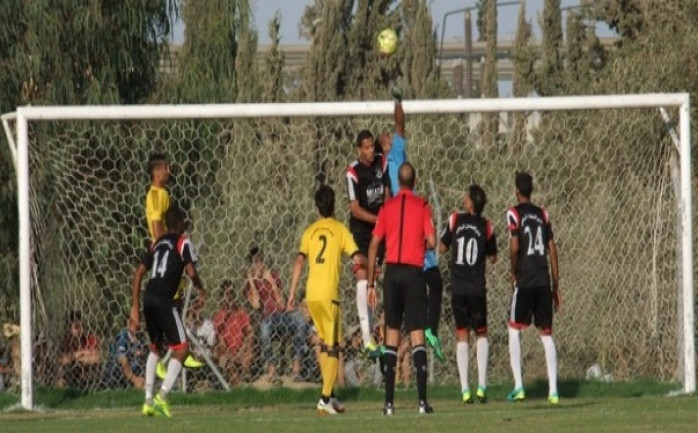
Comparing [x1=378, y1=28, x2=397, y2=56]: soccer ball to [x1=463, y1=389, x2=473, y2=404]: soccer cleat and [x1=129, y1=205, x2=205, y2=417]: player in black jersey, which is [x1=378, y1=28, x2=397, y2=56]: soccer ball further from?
[x1=463, y1=389, x2=473, y2=404]: soccer cleat

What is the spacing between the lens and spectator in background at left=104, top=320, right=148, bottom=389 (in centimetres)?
2294

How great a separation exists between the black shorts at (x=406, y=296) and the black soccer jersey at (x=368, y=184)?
214 cm

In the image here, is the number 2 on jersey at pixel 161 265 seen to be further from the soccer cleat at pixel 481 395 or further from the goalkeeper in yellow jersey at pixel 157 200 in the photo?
the soccer cleat at pixel 481 395

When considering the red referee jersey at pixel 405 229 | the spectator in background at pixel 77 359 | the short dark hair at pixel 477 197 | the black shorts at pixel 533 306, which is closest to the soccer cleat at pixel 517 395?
the black shorts at pixel 533 306

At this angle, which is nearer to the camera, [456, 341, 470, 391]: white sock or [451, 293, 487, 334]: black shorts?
[456, 341, 470, 391]: white sock

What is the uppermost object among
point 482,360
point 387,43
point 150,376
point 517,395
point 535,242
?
point 387,43

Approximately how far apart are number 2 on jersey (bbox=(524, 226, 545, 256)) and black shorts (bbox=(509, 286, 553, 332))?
360 millimetres

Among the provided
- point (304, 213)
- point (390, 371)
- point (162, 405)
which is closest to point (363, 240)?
point (390, 371)

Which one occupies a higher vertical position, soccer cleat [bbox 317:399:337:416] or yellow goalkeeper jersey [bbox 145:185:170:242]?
yellow goalkeeper jersey [bbox 145:185:170:242]

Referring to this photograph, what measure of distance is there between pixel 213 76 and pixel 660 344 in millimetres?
8404

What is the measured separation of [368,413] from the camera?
63.0 ft

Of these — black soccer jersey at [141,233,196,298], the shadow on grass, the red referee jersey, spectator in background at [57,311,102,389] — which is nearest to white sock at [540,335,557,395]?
the shadow on grass

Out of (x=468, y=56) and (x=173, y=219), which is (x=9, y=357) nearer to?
(x=173, y=219)

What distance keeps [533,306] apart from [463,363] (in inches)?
36.4
